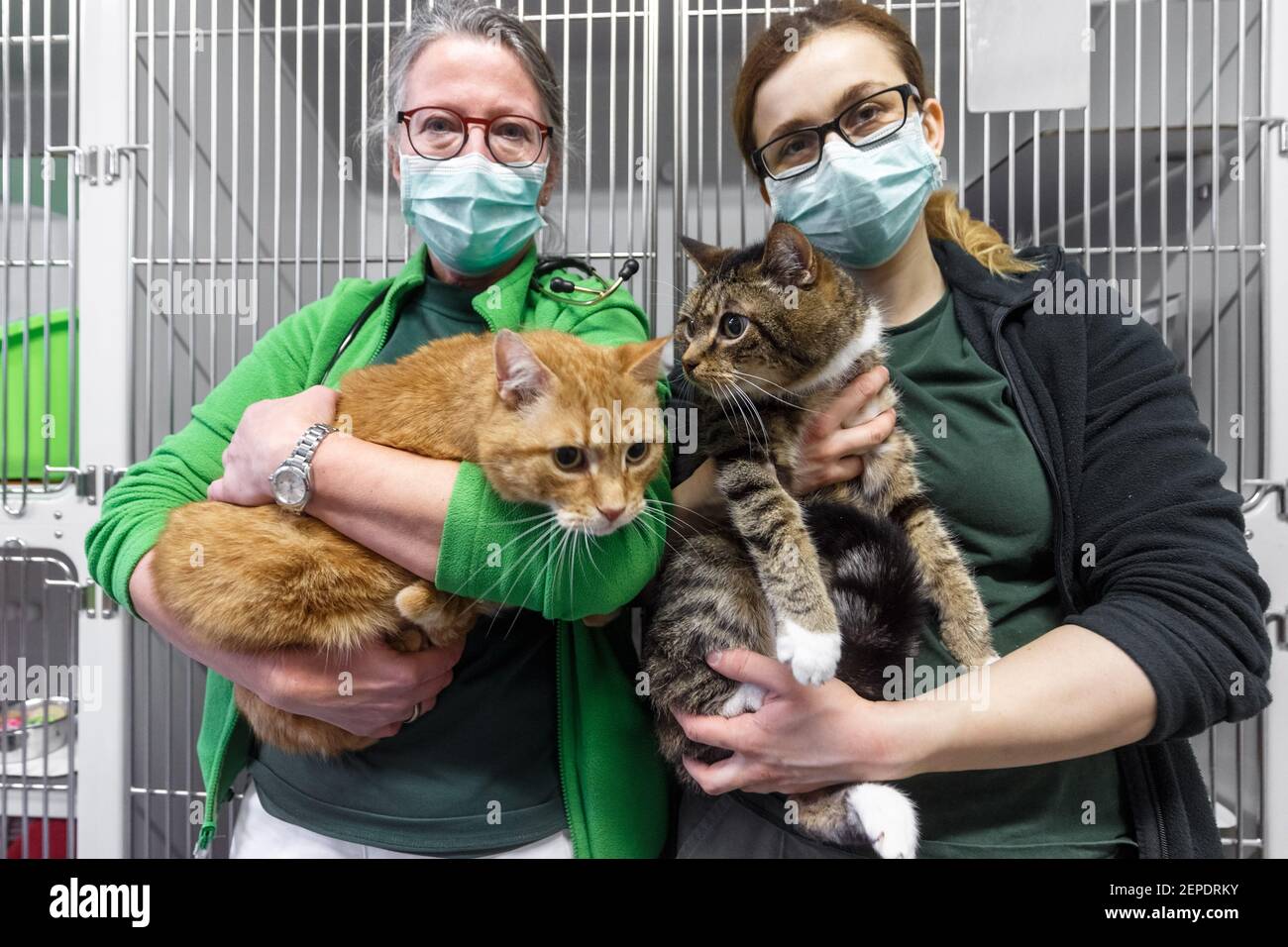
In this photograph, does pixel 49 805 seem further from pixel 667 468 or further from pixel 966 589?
pixel 966 589

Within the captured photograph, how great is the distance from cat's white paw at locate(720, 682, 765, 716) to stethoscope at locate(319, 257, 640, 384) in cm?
58

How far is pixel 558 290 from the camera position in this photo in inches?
39.4

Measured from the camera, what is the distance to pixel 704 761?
92cm

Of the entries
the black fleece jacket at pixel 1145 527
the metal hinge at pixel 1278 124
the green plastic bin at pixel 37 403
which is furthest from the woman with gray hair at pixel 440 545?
the metal hinge at pixel 1278 124

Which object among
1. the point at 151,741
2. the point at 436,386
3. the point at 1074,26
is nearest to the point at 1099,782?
the point at 436,386

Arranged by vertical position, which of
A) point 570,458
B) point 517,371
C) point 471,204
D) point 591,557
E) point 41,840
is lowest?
point 41,840

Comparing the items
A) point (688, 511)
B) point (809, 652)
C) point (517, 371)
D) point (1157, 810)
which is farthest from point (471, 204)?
point (1157, 810)

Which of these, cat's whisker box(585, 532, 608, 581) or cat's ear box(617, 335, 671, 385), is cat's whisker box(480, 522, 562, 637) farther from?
cat's ear box(617, 335, 671, 385)

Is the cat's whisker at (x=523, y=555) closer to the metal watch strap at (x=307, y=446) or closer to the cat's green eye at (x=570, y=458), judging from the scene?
the cat's green eye at (x=570, y=458)

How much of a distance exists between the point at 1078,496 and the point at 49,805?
6.40ft

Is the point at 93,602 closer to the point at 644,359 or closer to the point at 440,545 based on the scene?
the point at 440,545

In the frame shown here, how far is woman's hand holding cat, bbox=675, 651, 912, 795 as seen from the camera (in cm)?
80

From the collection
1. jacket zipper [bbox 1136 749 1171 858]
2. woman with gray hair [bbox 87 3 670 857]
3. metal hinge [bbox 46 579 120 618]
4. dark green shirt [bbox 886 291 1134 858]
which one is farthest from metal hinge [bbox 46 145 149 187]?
jacket zipper [bbox 1136 749 1171 858]

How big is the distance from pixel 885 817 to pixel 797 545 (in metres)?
0.34
